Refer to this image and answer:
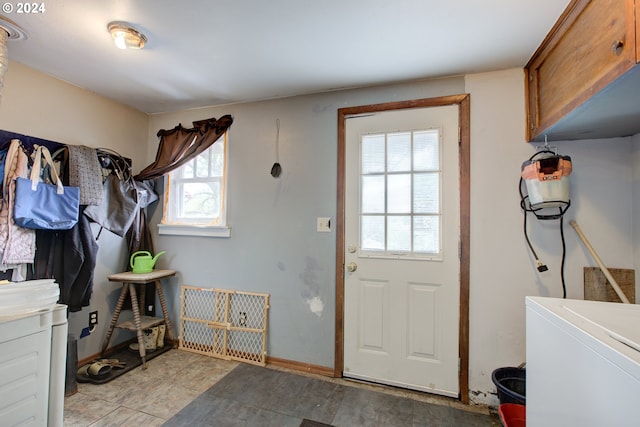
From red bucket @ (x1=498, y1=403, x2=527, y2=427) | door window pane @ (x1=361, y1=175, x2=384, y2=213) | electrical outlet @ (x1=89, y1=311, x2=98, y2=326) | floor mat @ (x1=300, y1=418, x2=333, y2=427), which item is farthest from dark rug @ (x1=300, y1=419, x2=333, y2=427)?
electrical outlet @ (x1=89, y1=311, x2=98, y2=326)

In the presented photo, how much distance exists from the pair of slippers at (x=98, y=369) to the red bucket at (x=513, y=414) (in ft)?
8.87

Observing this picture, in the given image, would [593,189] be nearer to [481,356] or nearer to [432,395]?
[481,356]

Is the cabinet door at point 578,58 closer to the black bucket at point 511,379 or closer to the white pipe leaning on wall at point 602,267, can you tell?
the white pipe leaning on wall at point 602,267

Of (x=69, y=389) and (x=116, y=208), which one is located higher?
(x=116, y=208)

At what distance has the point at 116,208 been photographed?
236 cm

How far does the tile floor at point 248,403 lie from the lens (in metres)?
1.71

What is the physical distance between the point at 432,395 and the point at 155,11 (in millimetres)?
2886

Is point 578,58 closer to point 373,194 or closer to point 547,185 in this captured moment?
point 547,185

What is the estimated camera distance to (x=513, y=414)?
5.05 feet

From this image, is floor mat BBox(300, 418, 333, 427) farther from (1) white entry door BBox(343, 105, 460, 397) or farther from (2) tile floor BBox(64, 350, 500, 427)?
(1) white entry door BBox(343, 105, 460, 397)

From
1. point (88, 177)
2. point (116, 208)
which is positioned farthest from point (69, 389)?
point (88, 177)

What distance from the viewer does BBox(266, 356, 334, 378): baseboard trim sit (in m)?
2.21

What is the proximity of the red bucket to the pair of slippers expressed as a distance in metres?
2.70

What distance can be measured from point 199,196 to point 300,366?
5.92 ft
